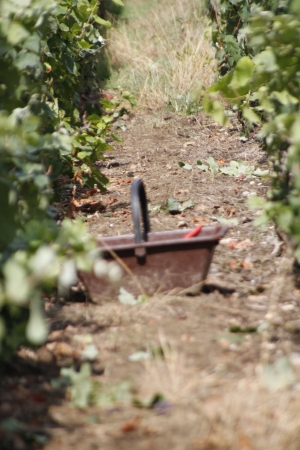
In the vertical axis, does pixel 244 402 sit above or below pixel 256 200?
below

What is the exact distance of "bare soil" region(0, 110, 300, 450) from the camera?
2.02 meters

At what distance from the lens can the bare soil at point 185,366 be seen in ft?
6.62

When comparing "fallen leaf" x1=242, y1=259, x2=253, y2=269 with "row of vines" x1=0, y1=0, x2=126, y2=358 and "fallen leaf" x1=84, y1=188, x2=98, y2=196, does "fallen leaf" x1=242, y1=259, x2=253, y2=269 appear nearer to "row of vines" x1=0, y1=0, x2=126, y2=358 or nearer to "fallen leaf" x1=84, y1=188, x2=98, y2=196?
"row of vines" x1=0, y1=0, x2=126, y2=358

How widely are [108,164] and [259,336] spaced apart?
4.04 m

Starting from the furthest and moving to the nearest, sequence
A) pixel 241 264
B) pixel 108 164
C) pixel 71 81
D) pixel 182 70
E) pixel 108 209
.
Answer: pixel 182 70, pixel 108 164, pixel 71 81, pixel 108 209, pixel 241 264

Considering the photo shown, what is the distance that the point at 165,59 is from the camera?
10414 mm

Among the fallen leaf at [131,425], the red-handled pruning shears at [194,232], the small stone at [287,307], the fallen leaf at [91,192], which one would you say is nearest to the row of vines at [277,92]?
the small stone at [287,307]

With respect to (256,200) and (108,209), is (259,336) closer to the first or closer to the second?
(256,200)

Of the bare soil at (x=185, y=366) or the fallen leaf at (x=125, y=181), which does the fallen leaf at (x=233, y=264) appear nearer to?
the bare soil at (x=185, y=366)

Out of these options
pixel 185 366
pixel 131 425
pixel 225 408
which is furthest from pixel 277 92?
pixel 131 425

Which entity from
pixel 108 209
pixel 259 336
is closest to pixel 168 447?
pixel 259 336

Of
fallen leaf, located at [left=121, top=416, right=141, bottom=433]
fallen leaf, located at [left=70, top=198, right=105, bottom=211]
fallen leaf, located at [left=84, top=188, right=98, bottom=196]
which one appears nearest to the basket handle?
fallen leaf, located at [left=121, top=416, right=141, bottom=433]

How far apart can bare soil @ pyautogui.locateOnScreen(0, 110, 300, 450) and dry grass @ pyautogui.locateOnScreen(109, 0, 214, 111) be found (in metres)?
4.51

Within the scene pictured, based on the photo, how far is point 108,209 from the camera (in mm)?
4945
